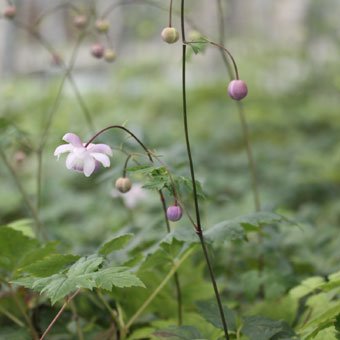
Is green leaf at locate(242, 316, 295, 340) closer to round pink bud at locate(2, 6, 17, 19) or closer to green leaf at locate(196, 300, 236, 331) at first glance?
green leaf at locate(196, 300, 236, 331)

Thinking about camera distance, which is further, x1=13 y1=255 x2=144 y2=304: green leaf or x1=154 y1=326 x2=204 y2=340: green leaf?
x1=154 y1=326 x2=204 y2=340: green leaf

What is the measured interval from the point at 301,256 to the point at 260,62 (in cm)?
509

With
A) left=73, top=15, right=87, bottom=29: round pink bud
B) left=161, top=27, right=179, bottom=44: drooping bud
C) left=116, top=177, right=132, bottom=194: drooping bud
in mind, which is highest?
left=73, top=15, right=87, bottom=29: round pink bud

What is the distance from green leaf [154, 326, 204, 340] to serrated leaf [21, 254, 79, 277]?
33 centimetres

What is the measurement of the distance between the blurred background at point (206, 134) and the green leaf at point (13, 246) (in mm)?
487

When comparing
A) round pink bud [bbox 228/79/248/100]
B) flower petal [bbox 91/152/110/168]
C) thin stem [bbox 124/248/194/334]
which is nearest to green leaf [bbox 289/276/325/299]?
thin stem [bbox 124/248/194/334]

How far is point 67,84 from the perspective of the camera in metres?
10.1

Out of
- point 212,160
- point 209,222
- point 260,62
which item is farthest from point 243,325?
point 260,62

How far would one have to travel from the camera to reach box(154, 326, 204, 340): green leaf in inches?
67.9

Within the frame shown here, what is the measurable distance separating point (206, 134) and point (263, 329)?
15.6ft

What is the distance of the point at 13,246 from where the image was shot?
6.38 ft

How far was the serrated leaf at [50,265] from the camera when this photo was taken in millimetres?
1673

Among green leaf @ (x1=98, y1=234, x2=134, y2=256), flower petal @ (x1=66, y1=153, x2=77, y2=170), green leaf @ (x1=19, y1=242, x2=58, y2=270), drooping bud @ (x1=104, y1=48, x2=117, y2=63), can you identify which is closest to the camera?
flower petal @ (x1=66, y1=153, x2=77, y2=170)

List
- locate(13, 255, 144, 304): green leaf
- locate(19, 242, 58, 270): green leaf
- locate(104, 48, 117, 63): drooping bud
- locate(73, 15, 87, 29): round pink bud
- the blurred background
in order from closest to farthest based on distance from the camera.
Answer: locate(13, 255, 144, 304): green leaf
locate(19, 242, 58, 270): green leaf
locate(104, 48, 117, 63): drooping bud
locate(73, 15, 87, 29): round pink bud
the blurred background
